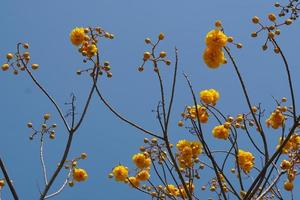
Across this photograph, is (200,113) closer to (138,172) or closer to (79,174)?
(138,172)

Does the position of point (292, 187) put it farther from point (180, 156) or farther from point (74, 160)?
point (74, 160)

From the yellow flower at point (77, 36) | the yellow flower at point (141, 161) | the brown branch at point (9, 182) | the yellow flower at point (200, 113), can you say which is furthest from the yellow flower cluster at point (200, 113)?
the brown branch at point (9, 182)

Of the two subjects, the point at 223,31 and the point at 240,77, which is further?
the point at 223,31

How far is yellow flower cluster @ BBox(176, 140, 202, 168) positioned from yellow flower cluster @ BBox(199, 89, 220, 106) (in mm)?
509

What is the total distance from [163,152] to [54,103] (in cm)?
145

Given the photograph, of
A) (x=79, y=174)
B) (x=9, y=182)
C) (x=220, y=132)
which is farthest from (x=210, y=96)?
(x=9, y=182)

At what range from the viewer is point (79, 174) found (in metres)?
5.95

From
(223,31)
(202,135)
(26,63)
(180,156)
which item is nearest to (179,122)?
(180,156)

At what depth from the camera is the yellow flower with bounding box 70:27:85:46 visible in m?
5.26

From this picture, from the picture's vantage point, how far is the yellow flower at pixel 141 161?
18.1 feet

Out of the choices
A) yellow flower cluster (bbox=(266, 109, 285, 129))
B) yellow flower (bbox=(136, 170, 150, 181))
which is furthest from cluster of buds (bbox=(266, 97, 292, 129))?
yellow flower (bbox=(136, 170, 150, 181))

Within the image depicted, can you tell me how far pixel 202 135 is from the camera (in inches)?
171

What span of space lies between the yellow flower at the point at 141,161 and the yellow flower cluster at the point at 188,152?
0.50m

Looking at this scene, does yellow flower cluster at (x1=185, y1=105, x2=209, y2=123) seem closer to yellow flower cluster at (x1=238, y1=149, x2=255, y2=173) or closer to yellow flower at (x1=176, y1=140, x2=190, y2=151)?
yellow flower at (x1=176, y1=140, x2=190, y2=151)
